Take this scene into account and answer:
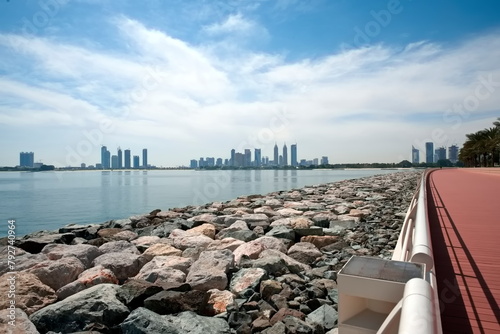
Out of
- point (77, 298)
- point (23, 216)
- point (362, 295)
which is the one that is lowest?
point (23, 216)

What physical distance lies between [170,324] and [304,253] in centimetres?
346

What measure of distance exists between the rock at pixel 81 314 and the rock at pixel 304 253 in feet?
11.4

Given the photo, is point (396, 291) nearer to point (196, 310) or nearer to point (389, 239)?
point (196, 310)

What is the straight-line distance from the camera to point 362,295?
1.89 metres

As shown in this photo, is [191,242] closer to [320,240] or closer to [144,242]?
[144,242]

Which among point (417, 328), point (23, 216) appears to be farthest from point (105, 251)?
point (23, 216)

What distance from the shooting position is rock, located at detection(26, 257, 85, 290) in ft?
16.2

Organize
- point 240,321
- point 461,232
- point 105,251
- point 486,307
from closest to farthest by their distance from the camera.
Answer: point 486,307
point 240,321
point 461,232
point 105,251

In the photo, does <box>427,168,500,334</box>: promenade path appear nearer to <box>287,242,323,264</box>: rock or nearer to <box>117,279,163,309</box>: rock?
<box>287,242,323,264</box>: rock

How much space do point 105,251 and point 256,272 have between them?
137 inches

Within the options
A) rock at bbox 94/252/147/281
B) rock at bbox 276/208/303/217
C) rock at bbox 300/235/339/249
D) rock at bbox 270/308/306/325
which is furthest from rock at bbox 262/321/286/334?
rock at bbox 276/208/303/217

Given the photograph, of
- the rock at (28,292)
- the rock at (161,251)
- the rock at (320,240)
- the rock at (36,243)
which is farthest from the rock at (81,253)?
the rock at (320,240)

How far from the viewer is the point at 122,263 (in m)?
5.72

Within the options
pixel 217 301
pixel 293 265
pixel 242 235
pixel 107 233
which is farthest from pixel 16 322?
pixel 107 233
